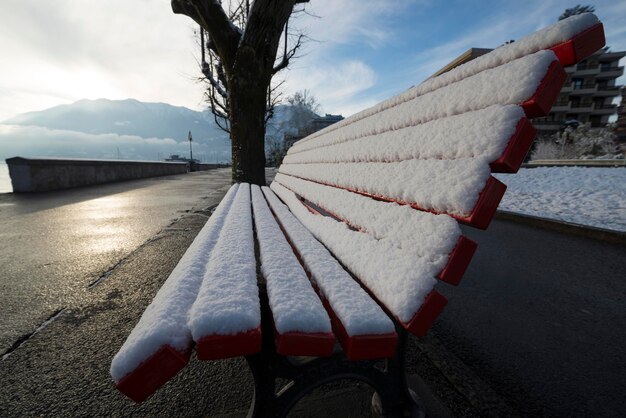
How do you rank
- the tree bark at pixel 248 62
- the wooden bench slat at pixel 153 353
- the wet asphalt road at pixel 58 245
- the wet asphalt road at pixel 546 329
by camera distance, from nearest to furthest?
A: the wooden bench slat at pixel 153 353, the wet asphalt road at pixel 546 329, the wet asphalt road at pixel 58 245, the tree bark at pixel 248 62

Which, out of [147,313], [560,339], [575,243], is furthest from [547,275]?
[147,313]

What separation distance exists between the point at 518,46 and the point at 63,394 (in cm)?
207

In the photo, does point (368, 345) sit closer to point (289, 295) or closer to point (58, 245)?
point (289, 295)

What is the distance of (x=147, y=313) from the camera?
0.69 m

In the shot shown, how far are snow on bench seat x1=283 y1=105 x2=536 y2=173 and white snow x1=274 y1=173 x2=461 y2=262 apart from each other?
0.59ft

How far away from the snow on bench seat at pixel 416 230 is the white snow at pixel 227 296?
0.44 meters

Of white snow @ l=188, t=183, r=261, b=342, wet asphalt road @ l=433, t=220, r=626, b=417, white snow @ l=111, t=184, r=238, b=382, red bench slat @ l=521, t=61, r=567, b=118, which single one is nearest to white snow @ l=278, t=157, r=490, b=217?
red bench slat @ l=521, t=61, r=567, b=118

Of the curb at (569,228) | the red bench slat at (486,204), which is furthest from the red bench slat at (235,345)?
the curb at (569,228)

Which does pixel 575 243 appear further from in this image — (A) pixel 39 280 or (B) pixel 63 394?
(A) pixel 39 280

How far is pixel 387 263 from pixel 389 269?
29 millimetres

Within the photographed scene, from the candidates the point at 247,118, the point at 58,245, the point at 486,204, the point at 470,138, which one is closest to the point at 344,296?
the point at 486,204

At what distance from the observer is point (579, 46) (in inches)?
25.0

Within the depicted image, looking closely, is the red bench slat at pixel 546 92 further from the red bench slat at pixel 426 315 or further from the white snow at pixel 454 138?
the red bench slat at pixel 426 315

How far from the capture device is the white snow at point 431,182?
67 centimetres
